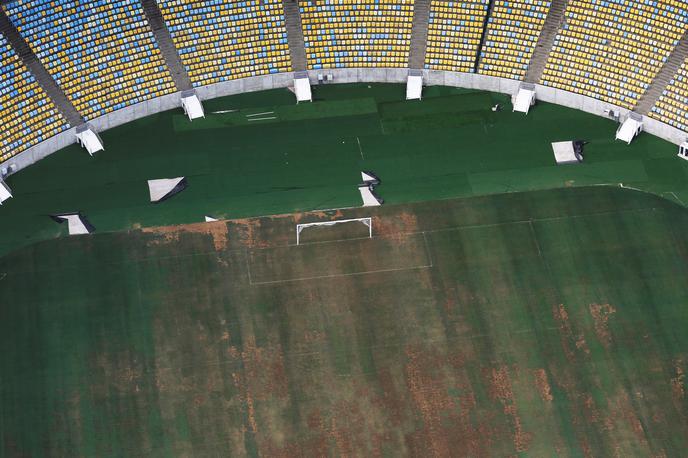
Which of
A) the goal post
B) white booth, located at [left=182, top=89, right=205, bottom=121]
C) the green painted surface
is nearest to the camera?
the goal post

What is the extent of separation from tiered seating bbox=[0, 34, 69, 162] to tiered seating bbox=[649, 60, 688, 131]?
43.6m

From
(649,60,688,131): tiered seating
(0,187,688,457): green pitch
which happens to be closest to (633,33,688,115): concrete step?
(649,60,688,131): tiered seating

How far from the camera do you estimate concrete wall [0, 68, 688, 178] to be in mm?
74938

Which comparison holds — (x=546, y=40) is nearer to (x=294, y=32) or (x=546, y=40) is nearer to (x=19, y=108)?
(x=294, y=32)

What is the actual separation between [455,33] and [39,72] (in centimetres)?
3035

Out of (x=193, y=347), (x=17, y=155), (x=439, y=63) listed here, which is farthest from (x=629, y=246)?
(x=17, y=155)

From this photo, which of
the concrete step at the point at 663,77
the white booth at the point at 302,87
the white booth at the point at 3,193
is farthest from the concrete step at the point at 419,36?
the white booth at the point at 3,193

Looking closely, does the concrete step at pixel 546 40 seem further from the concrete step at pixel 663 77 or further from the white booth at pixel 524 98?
the concrete step at pixel 663 77

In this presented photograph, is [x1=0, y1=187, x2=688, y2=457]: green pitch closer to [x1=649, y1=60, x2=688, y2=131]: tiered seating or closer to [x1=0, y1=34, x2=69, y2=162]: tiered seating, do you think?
[x1=649, y1=60, x2=688, y2=131]: tiered seating

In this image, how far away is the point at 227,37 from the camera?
77.1 metres

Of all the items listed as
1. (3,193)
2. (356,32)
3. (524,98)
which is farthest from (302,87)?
(3,193)

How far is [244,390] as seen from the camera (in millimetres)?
65125

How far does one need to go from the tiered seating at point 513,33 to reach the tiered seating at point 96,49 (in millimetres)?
24101

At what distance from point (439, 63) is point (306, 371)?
86.5 feet
